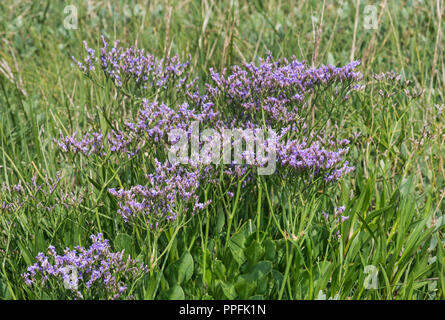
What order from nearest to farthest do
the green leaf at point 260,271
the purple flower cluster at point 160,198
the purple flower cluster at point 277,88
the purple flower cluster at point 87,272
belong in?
the purple flower cluster at point 87,272
the purple flower cluster at point 160,198
the green leaf at point 260,271
the purple flower cluster at point 277,88

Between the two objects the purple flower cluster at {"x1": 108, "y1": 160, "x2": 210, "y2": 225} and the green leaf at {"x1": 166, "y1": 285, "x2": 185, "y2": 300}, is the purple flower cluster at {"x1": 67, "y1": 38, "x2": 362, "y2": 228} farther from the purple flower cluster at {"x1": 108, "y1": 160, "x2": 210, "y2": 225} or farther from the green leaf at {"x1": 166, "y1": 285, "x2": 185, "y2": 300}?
the green leaf at {"x1": 166, "y1": 285, "x2": 185, "y2": 300}

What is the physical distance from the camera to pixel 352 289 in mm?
3221

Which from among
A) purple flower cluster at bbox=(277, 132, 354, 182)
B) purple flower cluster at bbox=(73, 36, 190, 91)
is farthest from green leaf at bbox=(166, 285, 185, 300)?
purple flower cluster at bbox=(73, 36, 190, 91)

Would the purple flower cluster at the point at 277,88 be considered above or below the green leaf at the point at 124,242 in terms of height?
above

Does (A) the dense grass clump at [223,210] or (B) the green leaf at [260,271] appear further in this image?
(B) the green leaf at [260,271]

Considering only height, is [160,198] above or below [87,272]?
above

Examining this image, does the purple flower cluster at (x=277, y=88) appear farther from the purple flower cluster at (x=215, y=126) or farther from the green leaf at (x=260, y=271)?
the green leaf at (x=260, y=271)

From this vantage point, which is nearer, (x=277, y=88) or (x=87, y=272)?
(x=87, y=272)

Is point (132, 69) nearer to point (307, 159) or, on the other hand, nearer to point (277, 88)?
point (277, 88)

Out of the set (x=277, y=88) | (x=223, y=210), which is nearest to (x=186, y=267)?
(x=223, y=210)

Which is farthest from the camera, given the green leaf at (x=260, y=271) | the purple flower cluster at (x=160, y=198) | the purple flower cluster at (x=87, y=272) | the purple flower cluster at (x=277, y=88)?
the purple flower cluster at (x=277, y=88)

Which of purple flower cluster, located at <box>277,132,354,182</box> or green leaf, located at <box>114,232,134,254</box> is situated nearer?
purple flower cluster, located at <box>277,132,354,182</box>

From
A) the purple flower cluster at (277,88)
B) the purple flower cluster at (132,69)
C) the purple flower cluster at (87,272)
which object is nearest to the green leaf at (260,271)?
the purple flower cluster at (87,272)
